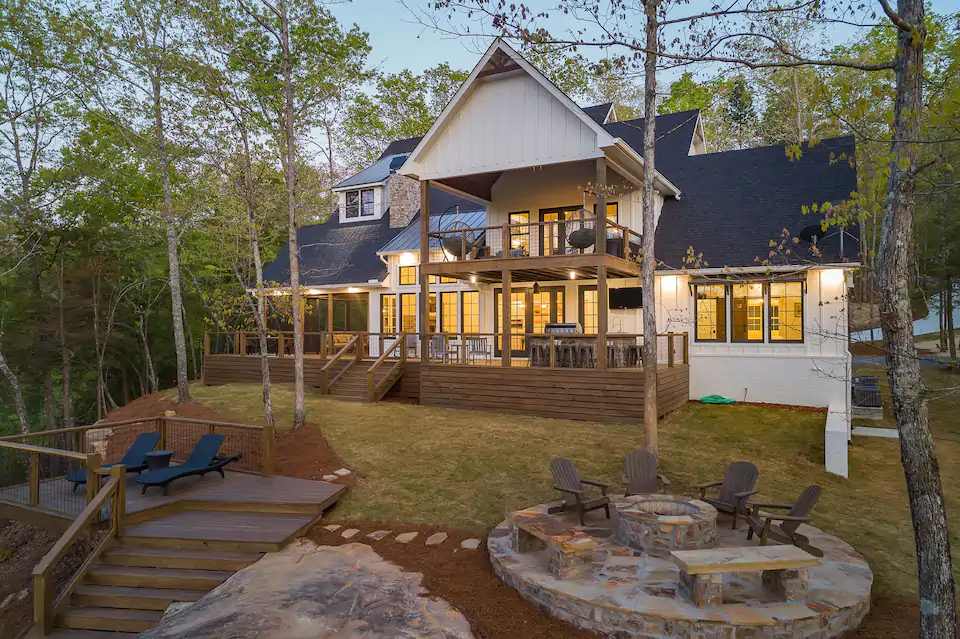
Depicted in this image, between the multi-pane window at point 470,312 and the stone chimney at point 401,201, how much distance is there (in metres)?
5.46

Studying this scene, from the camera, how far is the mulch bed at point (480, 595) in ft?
17.7

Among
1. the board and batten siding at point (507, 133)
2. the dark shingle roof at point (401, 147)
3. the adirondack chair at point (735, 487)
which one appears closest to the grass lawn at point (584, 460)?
the adirondack chair at point (735, 487)

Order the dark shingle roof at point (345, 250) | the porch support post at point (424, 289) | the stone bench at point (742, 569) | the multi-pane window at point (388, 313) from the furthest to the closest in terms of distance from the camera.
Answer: the dark shingle roof at point (345, 250) < the multi-pane window at point (388, 313) < the porch support post at point (424, 289) < the stone bench at point (742, 569)

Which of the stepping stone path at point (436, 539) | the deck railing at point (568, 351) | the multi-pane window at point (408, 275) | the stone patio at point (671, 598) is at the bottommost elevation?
the stepping stone path at point (436, 539)

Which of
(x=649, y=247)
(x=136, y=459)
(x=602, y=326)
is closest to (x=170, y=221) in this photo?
(x=136, y=459)

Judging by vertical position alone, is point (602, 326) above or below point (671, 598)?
above

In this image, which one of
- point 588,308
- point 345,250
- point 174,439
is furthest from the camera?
point 345,250

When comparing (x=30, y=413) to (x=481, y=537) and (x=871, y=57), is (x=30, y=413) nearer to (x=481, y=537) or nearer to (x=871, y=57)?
(x=481, y=537)

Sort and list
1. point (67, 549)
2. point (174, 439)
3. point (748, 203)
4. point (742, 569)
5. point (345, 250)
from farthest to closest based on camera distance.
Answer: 1. point (345, 250)
2. point (748, 203)
3. point (174, 439)
4. point (67, 549)
5. point (742, 569)

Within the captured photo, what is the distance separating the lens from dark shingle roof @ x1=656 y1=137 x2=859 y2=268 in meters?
15.1

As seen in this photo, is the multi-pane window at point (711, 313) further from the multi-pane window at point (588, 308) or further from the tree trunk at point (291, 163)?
the tree trunk at point (291, 163)

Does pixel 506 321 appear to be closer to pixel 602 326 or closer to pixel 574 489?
pixel 602 326

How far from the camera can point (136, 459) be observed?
10625 millimetres

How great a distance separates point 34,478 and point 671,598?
9.88 m
